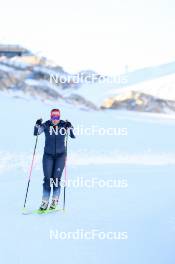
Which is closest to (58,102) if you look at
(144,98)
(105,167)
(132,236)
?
(144,98)

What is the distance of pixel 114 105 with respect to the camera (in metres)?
31.0

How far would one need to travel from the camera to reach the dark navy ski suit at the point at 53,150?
7340 mm

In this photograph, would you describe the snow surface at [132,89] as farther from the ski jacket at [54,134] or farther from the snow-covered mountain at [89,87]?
the ski jacket at [54,134]

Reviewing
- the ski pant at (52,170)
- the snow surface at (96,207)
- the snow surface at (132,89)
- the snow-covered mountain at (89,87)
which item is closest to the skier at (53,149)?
the ski pant at (52,170)

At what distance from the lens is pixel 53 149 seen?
24.2 ft

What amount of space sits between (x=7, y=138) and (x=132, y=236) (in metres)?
12.4

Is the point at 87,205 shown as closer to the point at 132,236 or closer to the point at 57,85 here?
the point at 132,236

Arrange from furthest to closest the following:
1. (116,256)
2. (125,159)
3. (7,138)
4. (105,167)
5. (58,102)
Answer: (58,102)
(7,138)
(125,159)
(105,167)
(116,256)

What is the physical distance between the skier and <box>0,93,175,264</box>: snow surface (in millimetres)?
397

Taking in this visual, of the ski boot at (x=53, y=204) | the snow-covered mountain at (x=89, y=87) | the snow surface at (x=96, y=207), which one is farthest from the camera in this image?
the snow-covered mountain at (x=89, y=87)
